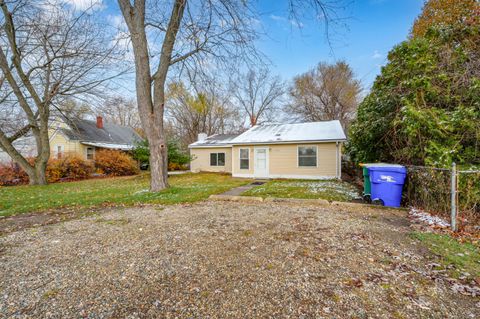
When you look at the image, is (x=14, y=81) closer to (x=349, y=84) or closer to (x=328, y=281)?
(x=328, y=281)

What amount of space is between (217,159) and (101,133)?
13.1 m

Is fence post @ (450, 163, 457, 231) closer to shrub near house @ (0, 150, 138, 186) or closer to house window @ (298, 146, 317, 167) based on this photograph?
house window @ (298, 146, 317, 167)

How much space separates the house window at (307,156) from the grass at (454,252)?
28.6 ft

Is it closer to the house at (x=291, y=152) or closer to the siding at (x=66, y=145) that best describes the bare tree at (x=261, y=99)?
the house at (x=291, y=152)

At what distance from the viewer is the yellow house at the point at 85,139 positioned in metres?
17.6

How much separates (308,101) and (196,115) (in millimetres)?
13717

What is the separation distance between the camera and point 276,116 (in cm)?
2800

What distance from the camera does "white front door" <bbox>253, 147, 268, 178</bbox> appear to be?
1309 centimetres

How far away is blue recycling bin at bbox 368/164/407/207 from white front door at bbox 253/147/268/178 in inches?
303

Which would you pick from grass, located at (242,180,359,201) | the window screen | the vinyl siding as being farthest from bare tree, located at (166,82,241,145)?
grass, located at (242,180,359,201)

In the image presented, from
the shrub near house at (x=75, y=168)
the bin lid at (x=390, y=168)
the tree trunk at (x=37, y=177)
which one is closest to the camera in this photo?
the bin lid at (x=390, y=168)

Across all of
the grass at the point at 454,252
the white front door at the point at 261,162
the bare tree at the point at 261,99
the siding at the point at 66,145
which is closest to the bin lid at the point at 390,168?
the grass at the point at 454,252

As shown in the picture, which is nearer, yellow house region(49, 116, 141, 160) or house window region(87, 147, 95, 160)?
yellow house region(49, 116, 141, 160)

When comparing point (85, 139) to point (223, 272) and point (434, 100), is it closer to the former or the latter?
point (223, 272)
